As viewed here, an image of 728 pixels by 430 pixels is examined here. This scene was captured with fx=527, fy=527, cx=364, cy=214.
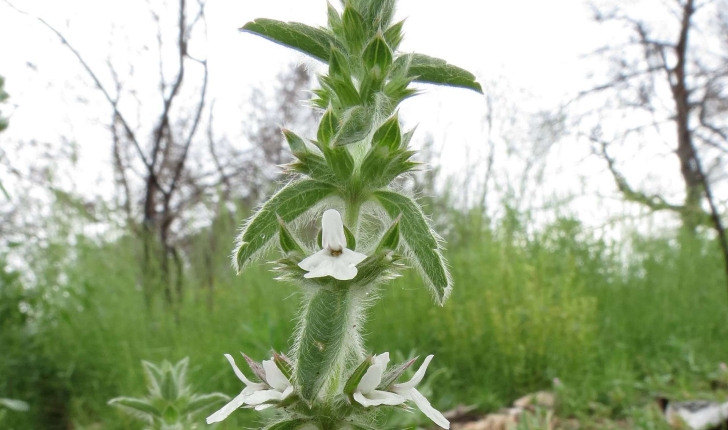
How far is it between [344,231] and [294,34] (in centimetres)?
37

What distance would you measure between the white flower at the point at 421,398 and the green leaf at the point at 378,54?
49 cm

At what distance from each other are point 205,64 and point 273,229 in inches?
173

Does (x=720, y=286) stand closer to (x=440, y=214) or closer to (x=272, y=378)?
(x=440, y=214)

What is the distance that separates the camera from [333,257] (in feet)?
2.68

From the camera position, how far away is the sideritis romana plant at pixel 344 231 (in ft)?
2.70

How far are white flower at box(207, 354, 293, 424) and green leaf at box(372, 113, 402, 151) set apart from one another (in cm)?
41

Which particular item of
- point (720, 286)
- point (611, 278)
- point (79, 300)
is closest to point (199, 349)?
point (79, 300)

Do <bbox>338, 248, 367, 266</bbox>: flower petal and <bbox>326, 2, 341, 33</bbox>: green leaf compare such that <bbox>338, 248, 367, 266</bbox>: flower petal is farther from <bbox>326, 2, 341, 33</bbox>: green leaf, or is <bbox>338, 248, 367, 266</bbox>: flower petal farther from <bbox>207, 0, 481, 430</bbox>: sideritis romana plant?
<bbox>326, 2, 341, 33</bbox>: green leaf

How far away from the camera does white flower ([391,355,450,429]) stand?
82 centimetres

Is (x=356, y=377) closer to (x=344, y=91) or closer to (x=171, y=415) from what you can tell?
(x=344, y=91)

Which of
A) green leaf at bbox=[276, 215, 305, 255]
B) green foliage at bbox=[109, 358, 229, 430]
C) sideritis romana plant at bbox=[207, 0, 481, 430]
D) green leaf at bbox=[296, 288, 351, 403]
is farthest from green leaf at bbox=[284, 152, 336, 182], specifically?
green foliage at bbox=[109, 358, 229, 430]

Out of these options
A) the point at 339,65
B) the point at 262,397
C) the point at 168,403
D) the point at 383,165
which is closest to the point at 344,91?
the point at 339,65

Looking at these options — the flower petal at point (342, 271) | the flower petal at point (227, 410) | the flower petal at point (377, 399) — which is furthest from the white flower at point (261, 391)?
the flower petal at point (342, 271)

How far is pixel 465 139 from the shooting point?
5184 mm
